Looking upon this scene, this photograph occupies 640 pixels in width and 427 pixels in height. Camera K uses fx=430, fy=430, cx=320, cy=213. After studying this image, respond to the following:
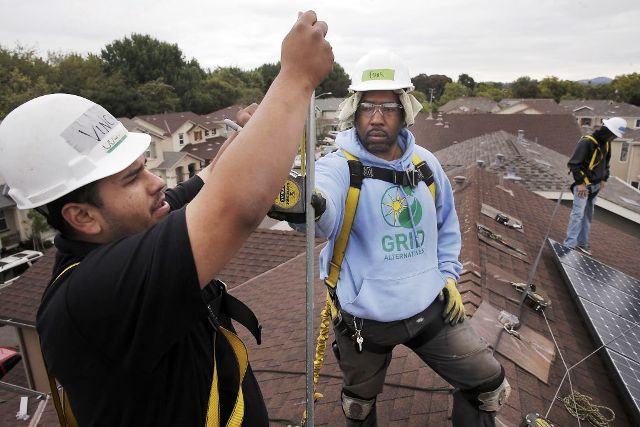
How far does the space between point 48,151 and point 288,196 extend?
78 cm

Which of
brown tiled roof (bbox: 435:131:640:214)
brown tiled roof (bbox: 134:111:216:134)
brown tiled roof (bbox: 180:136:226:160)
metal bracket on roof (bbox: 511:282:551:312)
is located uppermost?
metal bracket on roof (bbox: 511:282:551:312)

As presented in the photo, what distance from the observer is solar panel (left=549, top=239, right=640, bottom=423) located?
3592mm

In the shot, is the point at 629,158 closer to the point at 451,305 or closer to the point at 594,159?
the point at 594,159

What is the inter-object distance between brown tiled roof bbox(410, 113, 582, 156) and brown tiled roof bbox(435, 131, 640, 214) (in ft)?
21.2

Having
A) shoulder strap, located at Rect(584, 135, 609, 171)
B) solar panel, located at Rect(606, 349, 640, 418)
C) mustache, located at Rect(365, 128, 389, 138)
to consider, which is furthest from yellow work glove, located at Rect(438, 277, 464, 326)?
shoulder strap, located at Rect(584, 135, 609, 171)

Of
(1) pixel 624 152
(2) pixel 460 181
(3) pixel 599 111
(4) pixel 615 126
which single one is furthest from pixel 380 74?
(3) pixel 599 111

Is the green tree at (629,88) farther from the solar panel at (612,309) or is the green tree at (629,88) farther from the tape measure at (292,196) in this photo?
the tape measure at (292,196)

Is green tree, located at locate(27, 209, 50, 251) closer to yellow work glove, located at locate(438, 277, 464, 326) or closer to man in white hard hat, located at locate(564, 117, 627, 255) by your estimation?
man in white hard hat, located at locate(564, 117, 627, 255)

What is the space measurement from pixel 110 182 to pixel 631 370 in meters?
4.23

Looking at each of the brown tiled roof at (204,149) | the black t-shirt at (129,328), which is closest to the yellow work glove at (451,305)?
the black t-shirt at (129,328)

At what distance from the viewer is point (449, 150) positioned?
2153cm

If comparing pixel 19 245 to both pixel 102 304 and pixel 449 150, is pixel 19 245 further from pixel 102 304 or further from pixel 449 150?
pixel 102 304

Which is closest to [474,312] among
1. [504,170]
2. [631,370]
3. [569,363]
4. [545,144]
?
[569,363]

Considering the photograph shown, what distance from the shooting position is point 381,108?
8.89 feet
